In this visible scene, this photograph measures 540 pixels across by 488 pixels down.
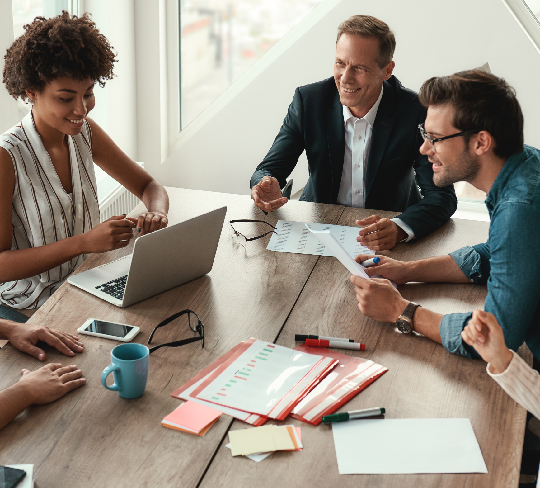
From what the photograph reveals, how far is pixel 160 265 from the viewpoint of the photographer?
1460 mm

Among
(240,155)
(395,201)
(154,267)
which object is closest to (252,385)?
(154,267)

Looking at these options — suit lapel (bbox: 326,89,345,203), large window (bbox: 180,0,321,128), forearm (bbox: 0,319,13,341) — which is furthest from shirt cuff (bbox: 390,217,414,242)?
large window (bbox: 180,0,321,128)

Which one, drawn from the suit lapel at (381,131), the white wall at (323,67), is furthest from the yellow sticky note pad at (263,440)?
the white wall at (323,67)

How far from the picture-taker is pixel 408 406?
114 cm

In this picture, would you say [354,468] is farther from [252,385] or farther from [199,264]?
[199,264]

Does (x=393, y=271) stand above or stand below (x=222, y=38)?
below

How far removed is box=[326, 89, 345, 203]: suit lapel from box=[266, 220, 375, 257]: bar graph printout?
0.45 meters

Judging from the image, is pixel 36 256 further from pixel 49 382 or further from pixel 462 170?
pixel 462 170

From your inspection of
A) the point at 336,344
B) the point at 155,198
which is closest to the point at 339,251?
the point at 336,344

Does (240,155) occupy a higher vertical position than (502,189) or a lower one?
lower

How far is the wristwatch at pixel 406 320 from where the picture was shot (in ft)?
4.51

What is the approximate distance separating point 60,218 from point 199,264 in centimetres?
54

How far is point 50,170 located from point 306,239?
2.67ft

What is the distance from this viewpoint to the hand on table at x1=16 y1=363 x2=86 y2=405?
3.58 ft
